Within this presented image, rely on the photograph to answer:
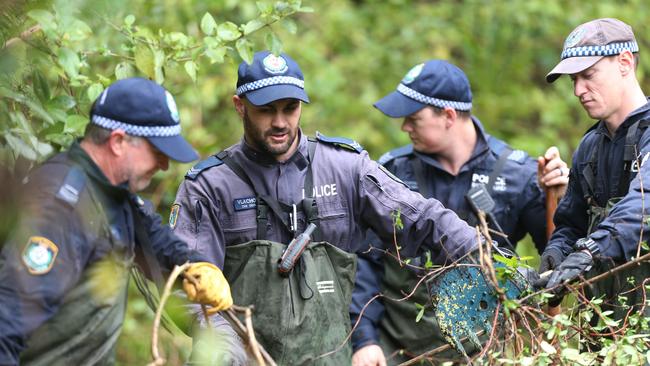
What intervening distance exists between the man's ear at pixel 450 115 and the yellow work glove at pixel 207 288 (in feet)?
7.08

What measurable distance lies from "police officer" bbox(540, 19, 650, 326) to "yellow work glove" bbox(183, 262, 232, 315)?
4.59ft

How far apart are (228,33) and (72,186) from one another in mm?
1661

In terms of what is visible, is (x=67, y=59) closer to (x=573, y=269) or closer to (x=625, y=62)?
(x=573, y=269)

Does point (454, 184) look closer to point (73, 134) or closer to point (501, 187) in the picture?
point (501, 187)

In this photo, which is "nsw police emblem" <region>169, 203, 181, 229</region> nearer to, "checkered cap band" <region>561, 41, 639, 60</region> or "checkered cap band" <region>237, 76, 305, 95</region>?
"checkered cap band" <region>237, 76, 305, 95</region>

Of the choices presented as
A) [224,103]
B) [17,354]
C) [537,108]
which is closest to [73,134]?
[17,354]

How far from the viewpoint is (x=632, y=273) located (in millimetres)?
4523

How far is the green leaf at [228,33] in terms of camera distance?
4984 mm

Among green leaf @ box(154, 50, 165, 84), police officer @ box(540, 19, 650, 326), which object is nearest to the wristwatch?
police officer @ box(540, 19, 650, 326)

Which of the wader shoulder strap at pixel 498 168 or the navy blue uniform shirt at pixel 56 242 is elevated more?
the wader shoulder strap at pixel 498 168

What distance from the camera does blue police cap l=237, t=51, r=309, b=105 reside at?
473 cm

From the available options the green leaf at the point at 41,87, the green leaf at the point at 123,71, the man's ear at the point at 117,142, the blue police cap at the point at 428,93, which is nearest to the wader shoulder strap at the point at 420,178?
the blue police cap at the point at 428,93

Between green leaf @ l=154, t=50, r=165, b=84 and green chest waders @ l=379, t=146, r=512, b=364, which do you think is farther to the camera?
green chest waders @ l=379, t=146, r=512, b=364

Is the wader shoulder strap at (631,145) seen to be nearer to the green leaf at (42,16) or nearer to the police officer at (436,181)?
the police officer at (436,181)
